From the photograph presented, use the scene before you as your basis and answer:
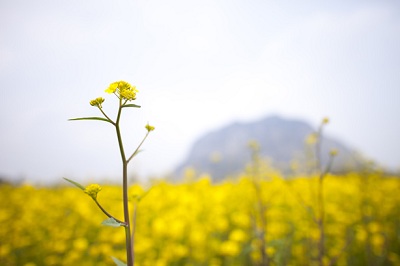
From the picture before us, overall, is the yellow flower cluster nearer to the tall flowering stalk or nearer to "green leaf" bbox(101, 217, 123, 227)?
the tall flowering stalk

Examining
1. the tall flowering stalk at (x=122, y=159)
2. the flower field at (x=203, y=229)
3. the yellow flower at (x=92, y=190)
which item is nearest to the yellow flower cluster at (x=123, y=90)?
the tall flowering stalk at (x=122, y=159)

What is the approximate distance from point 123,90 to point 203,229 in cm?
327

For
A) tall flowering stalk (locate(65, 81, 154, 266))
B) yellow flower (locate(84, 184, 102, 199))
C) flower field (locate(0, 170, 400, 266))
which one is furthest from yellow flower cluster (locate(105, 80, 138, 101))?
flower field (locate(0, 170, 400, 266))

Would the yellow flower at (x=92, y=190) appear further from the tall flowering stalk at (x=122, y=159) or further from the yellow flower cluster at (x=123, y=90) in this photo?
the yellow flower cluster at (x=123, y=90)

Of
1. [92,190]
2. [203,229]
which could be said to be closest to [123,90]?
[92,190]

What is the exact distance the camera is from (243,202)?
16.3 ft

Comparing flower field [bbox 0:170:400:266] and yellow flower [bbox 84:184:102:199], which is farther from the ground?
yellow flower [bbox 84:184:102:199]

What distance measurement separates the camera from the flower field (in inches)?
121

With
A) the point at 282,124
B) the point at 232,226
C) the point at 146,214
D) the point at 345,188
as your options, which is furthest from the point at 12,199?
the point at 282,124

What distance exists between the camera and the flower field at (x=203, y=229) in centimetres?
307

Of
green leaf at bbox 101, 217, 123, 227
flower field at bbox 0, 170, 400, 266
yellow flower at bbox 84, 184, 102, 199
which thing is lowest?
flower field at bbox 0, 170, 400, 266

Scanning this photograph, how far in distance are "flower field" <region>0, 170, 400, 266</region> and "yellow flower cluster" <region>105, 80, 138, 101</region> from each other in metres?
1.85

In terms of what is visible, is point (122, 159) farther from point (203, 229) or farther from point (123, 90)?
point (203, 229)

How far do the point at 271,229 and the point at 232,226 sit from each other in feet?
2.80
